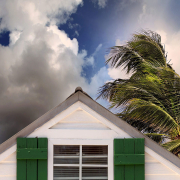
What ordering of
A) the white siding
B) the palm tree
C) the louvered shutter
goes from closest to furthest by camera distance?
the louvered shutter < the white siding < the palm tree

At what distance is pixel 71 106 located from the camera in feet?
9.62

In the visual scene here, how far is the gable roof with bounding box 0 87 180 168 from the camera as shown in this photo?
9.25 feet

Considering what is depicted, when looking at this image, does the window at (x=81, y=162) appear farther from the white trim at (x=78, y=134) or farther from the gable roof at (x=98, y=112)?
the gable roof at (x=98, y=112)

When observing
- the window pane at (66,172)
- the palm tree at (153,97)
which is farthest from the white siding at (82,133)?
the palm tree at (153,97)

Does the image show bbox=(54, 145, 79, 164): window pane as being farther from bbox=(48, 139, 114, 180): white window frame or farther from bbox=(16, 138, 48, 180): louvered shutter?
bbox=(16, 138, 48, 180): louvered shutter

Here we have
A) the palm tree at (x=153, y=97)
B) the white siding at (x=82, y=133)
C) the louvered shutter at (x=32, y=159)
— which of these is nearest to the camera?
the louvered shutter at (x=32, y=159)

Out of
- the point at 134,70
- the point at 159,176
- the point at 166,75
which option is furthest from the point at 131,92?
the point at 159,176

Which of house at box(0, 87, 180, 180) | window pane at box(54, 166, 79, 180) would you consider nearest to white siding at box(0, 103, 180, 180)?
house at box(0, 87, 180, 180)

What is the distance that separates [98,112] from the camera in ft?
9.52

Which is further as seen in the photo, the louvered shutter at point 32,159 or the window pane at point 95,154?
the window pane at point 95,154

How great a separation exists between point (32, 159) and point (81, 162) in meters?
0.89

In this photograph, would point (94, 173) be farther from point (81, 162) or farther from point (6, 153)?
point (6, 153)

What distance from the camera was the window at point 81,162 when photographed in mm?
2941

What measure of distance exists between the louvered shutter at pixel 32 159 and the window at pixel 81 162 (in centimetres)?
23
